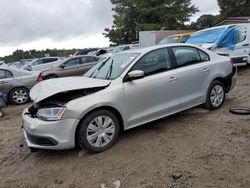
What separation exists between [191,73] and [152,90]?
3.46 feet

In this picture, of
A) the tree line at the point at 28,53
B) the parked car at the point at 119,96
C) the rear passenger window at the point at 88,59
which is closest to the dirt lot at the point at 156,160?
the parked car at the point at 119,96

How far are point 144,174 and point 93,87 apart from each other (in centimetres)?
156

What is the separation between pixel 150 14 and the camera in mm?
36031

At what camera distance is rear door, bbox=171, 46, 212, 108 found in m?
5.29

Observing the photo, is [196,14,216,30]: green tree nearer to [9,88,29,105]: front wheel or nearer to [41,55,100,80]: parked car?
[41,55,100,80]: parked car

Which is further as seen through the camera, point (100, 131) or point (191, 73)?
point (191, 73)

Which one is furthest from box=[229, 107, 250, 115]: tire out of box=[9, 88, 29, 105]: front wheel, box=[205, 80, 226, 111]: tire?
box=[9, 88, 29, 105]: front wheel

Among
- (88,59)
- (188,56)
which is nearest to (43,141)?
(188,56)

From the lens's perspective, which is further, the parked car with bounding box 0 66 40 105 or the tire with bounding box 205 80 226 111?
the parked car with bounding box 0 66 40 105

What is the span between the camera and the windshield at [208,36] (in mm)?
10109

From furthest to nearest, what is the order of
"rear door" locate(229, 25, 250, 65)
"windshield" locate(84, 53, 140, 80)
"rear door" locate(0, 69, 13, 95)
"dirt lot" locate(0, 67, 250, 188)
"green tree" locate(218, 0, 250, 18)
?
"green tree" locate(218, 0, 250, 18) < "rear door" locate(229, 25, 250, 65) < "rear door" locate(0, 69, 13, 95) < "windshield" locate(84, 53, 140, 80) < "dirt lot" locate(0, 67, 250, 188)

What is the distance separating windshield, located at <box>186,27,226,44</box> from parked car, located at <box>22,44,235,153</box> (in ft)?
14.9

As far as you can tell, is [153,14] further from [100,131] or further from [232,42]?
[100,131]

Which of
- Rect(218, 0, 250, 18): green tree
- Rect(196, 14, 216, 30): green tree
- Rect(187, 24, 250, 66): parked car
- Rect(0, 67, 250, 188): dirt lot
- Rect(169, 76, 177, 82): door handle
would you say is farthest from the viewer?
Rect(196, 14, 216, 30): green tree
